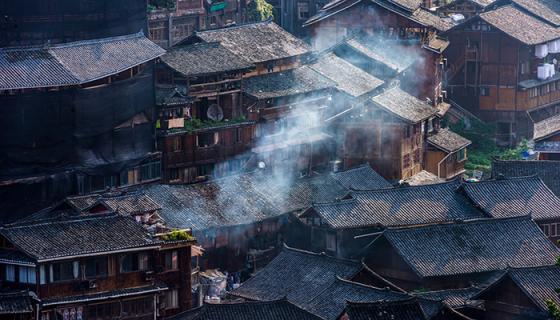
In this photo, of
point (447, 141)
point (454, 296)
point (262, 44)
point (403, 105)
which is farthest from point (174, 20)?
point (454, 296)

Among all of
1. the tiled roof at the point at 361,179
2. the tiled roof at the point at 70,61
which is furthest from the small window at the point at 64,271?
the tiled roof at the point at 361,179

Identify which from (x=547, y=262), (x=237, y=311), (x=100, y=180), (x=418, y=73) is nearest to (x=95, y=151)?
(x=100, y=180)

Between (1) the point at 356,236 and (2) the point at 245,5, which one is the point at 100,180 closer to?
(1) the point at 356,236

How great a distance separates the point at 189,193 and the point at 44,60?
9.63m

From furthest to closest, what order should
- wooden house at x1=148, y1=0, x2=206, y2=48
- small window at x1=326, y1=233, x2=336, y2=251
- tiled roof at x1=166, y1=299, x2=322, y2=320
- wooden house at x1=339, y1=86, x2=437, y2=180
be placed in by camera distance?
wooden house at x1=148, y1=0, x2=206, y2=48 → wooden house at x1=339, y1=86, x2=437, y2=180 → small window at x1=326, y1=233, x2=336, y2=251 → tiled roof at x1=166, y1=299, x2=322, y2=320

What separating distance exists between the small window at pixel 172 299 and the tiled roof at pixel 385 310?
8.11 m

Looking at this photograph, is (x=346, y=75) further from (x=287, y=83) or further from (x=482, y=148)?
(x=482, y=148)

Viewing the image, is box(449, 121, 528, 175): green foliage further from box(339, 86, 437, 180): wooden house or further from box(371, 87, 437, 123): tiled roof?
box(339, 86, 437, 180): wooden house

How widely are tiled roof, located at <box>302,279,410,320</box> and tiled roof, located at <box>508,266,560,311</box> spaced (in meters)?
5.17

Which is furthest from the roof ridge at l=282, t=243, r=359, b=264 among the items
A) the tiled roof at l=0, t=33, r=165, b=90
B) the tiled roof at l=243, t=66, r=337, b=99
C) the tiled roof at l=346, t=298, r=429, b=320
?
the tiled roof at l=243, t=66, r=337, b=99

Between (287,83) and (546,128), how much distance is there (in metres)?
19.9

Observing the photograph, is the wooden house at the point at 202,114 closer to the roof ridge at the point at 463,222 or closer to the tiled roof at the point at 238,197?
the tiled roof at the point at 238,197

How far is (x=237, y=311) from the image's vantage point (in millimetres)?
67062

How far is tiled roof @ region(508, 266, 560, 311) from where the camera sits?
227ft
